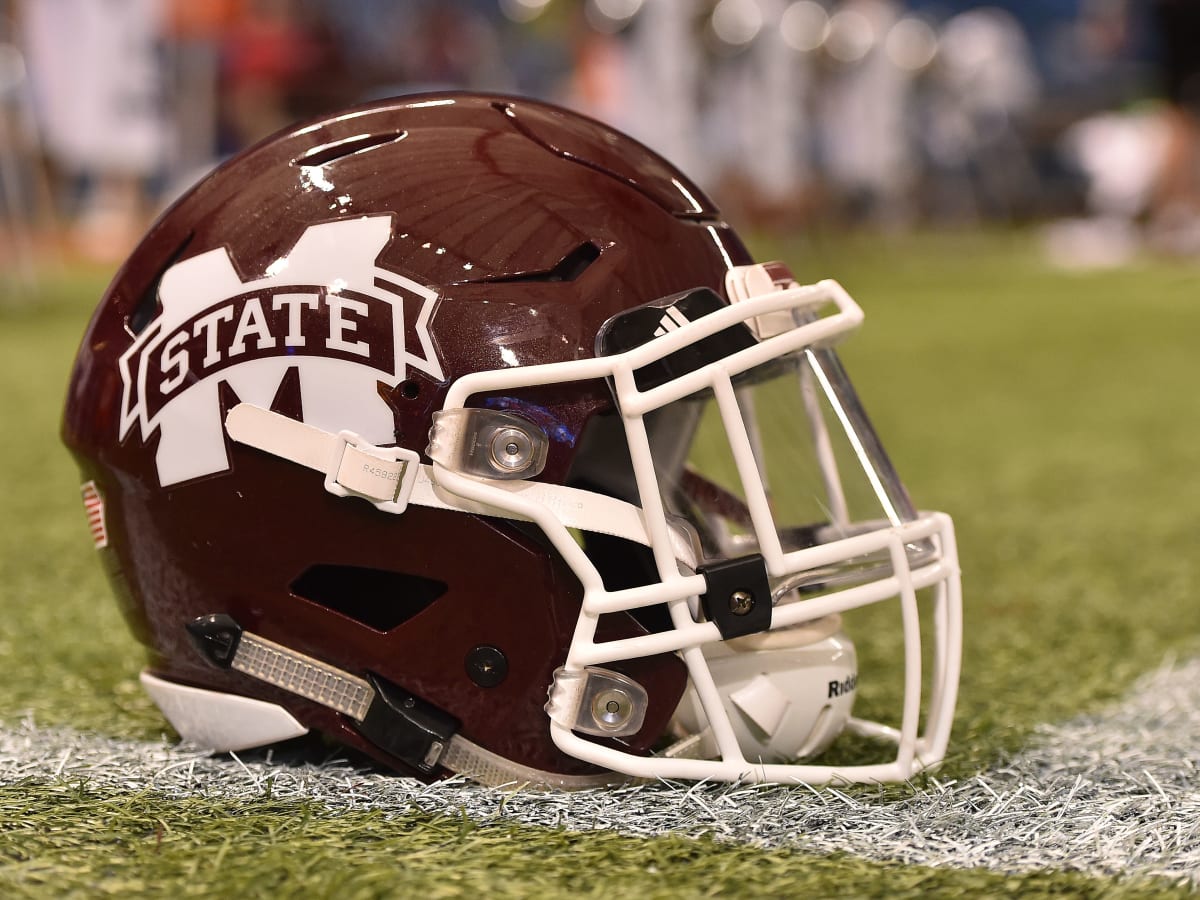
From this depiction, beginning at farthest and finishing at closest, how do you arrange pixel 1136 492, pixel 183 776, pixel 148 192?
pixel 148 192 < pixel 1136 492 < pixel 183 776

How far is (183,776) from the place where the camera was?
1.25 meters

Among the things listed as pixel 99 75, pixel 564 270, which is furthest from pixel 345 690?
pixel 99 75

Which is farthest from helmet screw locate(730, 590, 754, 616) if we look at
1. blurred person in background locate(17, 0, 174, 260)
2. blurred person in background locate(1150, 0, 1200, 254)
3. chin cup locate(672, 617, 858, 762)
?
blurred person in background locate(1150, 0, 1200, 254)

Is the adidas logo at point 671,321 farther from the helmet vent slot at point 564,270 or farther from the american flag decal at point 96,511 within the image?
the american flag decal at point 96,511

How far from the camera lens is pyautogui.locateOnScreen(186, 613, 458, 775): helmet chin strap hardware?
1.21 m

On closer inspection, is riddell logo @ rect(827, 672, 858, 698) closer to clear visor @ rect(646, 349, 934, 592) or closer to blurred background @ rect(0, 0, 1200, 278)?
clear visor @ rect(646, 349, 934, 592)

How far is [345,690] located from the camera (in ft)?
4.00

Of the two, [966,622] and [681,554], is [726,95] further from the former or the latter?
[681,554]

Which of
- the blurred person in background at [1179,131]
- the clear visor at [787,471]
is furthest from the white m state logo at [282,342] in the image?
the blurred person in background at [1179,131]

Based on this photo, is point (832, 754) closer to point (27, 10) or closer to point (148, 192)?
point (27, 10)

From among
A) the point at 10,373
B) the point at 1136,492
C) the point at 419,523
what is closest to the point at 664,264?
the point at 419,523

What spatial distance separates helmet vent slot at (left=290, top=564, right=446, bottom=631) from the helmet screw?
28cm

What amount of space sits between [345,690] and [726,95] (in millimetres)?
7493

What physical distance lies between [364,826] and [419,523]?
0.82ft
